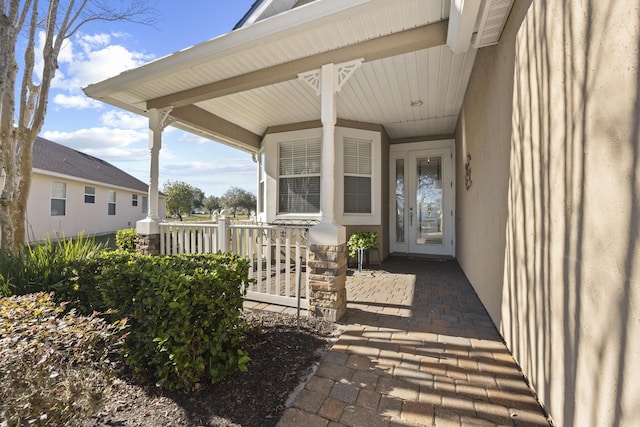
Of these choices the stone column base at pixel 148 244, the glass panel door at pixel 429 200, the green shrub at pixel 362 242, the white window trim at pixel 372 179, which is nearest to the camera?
the stone column base at pixel 148 244

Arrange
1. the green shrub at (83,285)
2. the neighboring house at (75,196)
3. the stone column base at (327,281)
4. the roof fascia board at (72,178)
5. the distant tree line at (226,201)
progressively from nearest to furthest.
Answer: the green shrub at (83,285) → the stone column base at (327,281) → the roof fascia board at (72,178) → the neighboring house at (75,196) → the distant tree line at (226,201)

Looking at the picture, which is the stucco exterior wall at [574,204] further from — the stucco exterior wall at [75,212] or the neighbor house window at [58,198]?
the neighbor house window at [58,198]

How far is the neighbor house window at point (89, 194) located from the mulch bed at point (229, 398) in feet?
49.6

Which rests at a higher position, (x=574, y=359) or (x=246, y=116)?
(x=246, y=116)

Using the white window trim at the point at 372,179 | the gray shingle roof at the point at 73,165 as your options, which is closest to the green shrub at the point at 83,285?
the white window trim at the point at 372,179

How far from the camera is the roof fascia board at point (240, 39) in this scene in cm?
250

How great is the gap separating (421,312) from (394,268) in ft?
7.17

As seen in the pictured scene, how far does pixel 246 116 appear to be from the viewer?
545 centimetres

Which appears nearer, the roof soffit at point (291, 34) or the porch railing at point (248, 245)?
the roof soffit at point (291, 34)

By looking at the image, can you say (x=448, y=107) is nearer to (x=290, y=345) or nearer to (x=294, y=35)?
(x=294, y=35)

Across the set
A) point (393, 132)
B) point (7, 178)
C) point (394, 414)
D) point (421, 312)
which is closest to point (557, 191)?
point (394, 414)

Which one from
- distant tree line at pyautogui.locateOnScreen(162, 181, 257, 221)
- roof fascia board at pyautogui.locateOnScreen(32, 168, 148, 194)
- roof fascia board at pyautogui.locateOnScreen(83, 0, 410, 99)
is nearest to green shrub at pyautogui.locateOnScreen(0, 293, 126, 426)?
roof fascia board at pyautogui.locateOnScreen(83, 0, 410, 99)

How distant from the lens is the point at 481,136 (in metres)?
3.20

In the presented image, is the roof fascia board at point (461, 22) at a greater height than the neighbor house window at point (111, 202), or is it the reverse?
the roof fascia board at point (461, 22)
